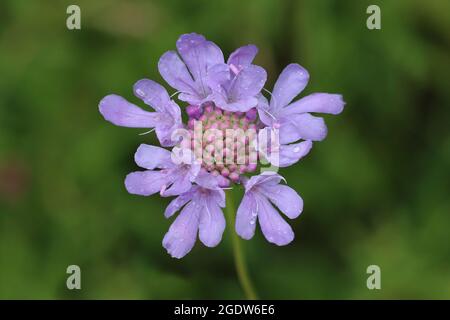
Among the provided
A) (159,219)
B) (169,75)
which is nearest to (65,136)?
(159,219)

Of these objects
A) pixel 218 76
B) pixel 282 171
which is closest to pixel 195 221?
pixel 218 76

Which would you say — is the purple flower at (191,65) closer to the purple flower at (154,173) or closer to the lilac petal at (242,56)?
the lilac petal at (242,56)

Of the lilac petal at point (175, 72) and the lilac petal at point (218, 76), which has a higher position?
the lilac petal at point (175, 72)

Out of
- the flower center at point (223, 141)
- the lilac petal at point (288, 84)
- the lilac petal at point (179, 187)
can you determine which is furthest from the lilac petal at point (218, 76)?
the lilac petal at point (179, 187)

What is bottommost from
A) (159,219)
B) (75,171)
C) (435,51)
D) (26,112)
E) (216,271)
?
(216,271)

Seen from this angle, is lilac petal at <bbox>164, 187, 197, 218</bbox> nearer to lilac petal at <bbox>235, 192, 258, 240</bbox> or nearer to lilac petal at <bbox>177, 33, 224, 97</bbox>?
lilac petal at <bbox>235, 192, 258, 240</bbox>

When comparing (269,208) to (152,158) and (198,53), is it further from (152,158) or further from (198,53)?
(198,53)

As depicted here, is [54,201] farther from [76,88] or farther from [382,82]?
[382,82]
